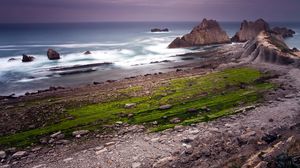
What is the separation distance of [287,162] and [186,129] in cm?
960

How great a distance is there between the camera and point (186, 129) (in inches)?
953

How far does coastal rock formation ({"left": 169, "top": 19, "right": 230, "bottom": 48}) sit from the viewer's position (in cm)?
9256

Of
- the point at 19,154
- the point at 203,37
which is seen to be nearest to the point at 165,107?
the point at 19,154

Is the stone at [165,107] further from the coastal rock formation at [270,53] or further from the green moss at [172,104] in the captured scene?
the coastal rock formation at [270,53]

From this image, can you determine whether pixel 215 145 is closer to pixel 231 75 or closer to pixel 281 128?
pixel 281 128

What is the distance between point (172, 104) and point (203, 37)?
2712 inches

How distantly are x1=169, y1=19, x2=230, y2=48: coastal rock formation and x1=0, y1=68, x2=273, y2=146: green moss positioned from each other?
178 feet

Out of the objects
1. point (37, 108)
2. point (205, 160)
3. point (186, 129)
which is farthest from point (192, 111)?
point (37, 108)

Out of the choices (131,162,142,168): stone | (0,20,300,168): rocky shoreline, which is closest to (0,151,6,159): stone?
(0,20,300,168): rocky shoreline

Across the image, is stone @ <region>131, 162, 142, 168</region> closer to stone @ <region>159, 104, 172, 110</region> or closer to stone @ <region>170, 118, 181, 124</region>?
stone @ <region>170, 118, 181, 124</region>

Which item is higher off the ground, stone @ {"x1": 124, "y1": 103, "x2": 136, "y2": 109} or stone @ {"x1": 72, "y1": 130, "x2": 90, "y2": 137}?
stone @ {"x1": 124, "y1": 103, "x2": 136, "y2": 109}

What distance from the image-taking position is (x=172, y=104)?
29.9m

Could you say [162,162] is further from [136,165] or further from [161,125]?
[161,125]

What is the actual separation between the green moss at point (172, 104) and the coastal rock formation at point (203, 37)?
5429cm
